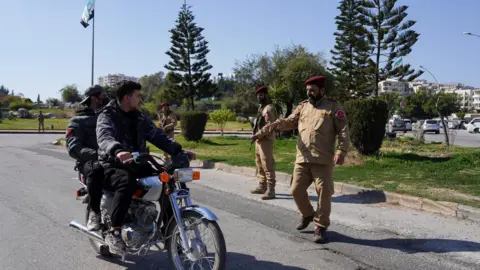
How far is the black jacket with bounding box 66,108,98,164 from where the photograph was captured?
465cm

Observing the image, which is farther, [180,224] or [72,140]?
[72,140]

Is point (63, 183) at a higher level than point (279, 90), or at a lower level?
lower

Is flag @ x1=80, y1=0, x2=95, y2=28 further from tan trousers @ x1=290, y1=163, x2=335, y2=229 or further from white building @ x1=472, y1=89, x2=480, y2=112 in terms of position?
white building @ x1=472, y1=89, x2=480, y2=112

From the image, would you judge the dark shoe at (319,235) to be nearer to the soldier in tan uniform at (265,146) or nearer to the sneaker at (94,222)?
the sneaker at (94,222)

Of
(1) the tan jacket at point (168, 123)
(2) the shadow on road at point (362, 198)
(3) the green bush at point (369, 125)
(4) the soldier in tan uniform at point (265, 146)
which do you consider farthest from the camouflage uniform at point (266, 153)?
(3) the green bush at point (369, 125)

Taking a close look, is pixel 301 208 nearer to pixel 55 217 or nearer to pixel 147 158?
pixel 147 158

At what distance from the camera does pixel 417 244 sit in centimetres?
524

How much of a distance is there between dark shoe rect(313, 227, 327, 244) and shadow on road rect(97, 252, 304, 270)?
0.92 m

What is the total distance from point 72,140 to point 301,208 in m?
2.81

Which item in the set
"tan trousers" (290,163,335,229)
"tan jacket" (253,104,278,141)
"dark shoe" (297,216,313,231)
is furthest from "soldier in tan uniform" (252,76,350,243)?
"tan jacket" (253,104,278,141)

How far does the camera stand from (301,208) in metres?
5.69

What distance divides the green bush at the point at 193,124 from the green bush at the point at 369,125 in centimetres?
1021

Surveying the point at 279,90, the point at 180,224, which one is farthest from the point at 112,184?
the point at 279,90

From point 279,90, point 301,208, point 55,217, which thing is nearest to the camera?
point 301,208
